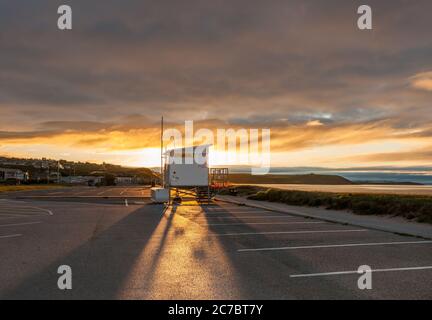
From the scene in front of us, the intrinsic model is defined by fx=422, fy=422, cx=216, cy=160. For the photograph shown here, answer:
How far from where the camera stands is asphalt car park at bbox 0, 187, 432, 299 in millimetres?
6961

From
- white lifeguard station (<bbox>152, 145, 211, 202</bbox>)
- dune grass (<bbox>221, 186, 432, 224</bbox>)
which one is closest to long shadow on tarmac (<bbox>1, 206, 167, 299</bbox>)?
dune grass (<bbox>221, 186, 432, 224</bbox>)

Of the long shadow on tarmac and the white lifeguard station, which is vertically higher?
the white lifeguard station

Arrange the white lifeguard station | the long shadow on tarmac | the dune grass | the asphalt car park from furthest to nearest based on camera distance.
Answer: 1. the white lifeguard station
2. the dune grass
3. the asphalt car park
4. the long shadow on tarmac

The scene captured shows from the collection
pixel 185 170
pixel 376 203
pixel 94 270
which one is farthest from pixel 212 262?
pixel 185 170

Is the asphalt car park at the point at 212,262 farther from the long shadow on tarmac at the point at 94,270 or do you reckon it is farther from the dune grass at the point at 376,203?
the dune grass at the point at 376,203

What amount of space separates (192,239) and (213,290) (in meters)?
5.93

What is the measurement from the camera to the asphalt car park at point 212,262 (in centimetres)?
696

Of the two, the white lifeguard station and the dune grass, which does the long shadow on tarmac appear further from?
the white lifeguard station

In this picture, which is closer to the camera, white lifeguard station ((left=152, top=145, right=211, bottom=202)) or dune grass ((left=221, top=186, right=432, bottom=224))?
dune grass ((left=221, top=186, right=432, bottom=224))

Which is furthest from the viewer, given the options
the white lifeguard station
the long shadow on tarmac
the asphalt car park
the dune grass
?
the white lifeguard station

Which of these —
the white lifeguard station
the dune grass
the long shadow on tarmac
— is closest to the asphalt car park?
the long shadow on tarmac

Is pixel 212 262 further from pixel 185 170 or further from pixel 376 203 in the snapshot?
pixel 185 170

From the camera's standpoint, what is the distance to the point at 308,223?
17328 millimetres
